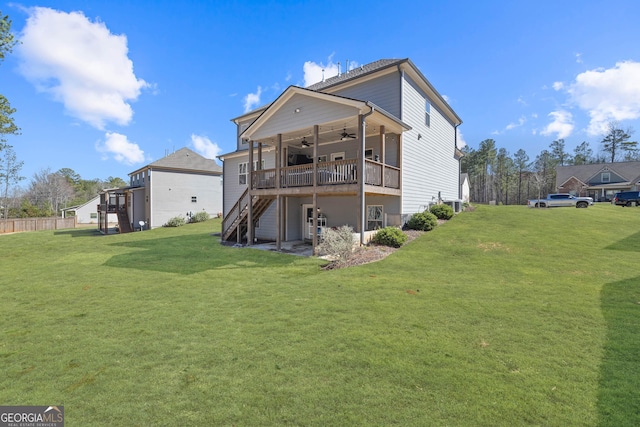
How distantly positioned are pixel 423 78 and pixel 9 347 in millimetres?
18183

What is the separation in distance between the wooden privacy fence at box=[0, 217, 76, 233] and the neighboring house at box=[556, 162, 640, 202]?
73394 millimetres

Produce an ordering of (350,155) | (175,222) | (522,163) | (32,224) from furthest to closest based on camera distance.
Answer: (522,163)
(32,224)
(175,222)
(350,155)

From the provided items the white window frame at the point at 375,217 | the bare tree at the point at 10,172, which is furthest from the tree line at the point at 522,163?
the bare tree at the point at 10,172

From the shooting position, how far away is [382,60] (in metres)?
17.3

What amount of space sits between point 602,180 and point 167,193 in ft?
204

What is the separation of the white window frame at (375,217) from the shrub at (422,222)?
4.87ft

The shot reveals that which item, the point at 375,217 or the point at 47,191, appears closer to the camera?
the point at 375,217

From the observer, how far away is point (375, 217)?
15.0 metres

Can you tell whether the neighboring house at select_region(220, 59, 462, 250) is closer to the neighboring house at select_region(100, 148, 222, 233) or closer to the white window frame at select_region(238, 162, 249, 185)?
the white window frame at select_region(238, 162, 249, 185)

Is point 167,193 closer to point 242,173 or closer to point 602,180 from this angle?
point 242,173

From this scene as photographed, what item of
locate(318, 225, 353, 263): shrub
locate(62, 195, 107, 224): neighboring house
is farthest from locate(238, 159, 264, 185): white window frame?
locate(62, 195, 107, 224): neighboring house

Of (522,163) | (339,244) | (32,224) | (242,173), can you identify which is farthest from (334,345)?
(522,163)

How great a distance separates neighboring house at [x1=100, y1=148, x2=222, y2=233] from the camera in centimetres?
2841

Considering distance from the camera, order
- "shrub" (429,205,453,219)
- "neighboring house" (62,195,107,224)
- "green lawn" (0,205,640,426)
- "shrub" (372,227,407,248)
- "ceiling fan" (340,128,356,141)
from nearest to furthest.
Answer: "green lawn" (0,205,640,426)
"shrub" (372,227,407,248)
"ceiling fan" (340,128,356,141)
"shrub" (429,205,453,219)
"neighboring house" (62,195,107,224)
